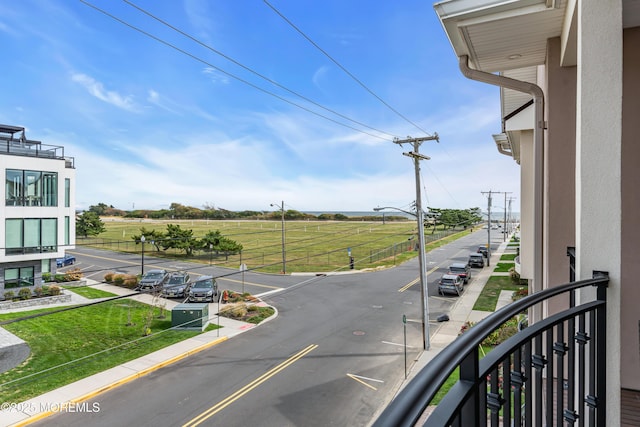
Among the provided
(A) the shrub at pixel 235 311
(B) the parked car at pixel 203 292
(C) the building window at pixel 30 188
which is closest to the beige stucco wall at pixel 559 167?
(A) the shrub at pixel 235 311

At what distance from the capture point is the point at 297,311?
51.7ft

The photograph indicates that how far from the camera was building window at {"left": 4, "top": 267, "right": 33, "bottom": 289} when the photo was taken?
62.2 ft

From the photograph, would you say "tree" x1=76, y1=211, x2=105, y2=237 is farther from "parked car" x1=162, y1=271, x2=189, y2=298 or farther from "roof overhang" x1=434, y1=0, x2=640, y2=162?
"roof overhang" x1=434, y1=0, x2=640, y2=162

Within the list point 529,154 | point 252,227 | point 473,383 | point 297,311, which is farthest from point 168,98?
point 473,383

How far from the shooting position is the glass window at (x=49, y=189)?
19.5 m

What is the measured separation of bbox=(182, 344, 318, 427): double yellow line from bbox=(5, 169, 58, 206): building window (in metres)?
17.8

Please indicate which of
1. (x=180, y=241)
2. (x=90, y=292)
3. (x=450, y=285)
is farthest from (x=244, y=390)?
(x=180, y=241)

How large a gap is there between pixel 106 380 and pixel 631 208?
11.5 m

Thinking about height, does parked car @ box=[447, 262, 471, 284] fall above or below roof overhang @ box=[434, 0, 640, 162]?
below

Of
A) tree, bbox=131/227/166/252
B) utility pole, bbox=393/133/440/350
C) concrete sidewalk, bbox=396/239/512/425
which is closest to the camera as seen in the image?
concrete sidewalk, bbox=396/239/512/425

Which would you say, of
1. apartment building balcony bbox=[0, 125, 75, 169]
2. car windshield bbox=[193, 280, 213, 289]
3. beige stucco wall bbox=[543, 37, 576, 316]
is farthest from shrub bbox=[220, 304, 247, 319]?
apartment building balcony bbox=[0, 125, 75, 169]

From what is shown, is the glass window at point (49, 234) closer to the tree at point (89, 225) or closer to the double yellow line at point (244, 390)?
the tree at point (89, 225)

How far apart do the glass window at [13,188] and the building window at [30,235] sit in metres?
0.99

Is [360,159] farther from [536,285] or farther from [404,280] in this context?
[536,285]
